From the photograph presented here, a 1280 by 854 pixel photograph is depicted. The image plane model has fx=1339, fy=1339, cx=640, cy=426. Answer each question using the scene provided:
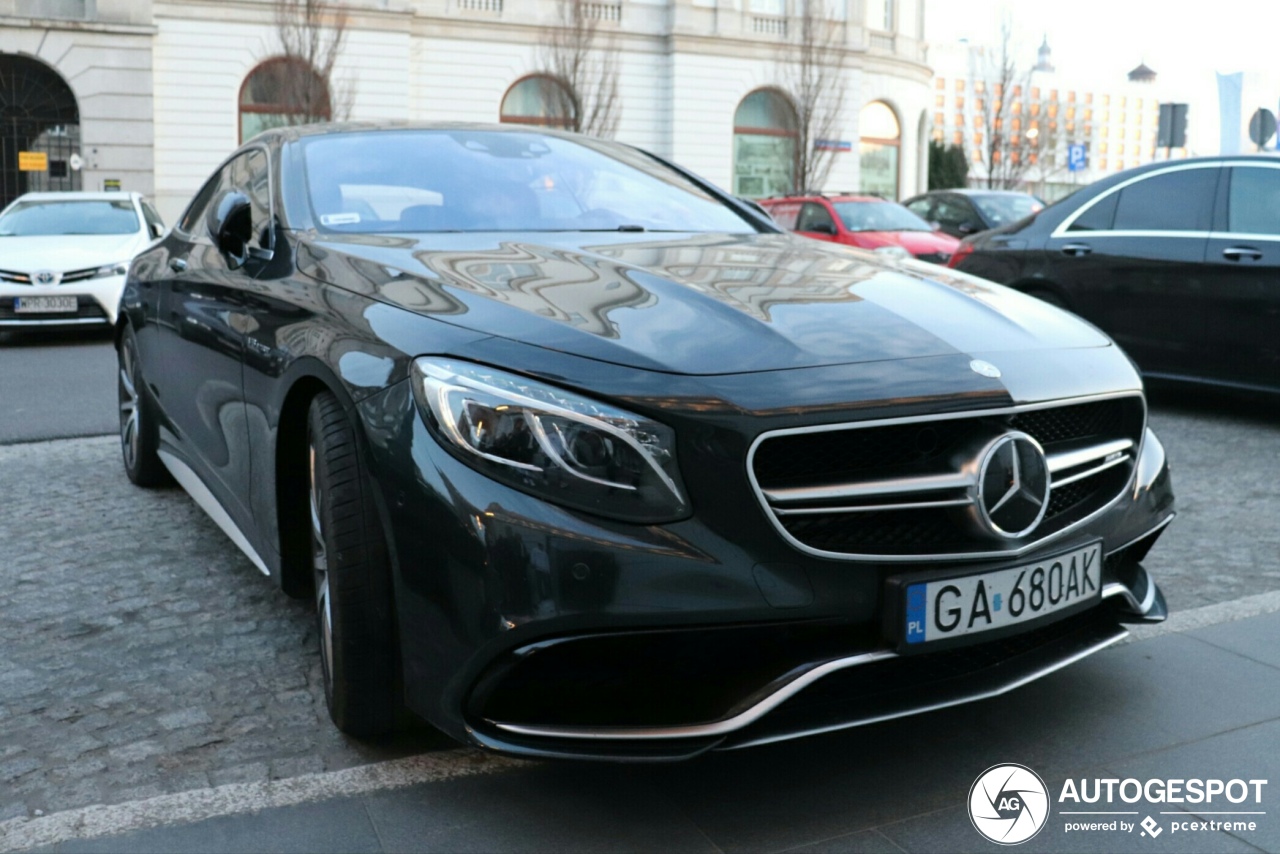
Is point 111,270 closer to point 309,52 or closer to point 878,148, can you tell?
point 309,52

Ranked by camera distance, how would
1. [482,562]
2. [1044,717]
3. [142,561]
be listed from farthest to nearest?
[142,561]
[1044,717]
[482,562]

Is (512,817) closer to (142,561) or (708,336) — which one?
(708,336)

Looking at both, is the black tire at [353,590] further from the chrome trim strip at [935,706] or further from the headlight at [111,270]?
the headlight at [111,270]

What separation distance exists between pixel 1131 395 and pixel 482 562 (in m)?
1.52

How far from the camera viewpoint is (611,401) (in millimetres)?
2338

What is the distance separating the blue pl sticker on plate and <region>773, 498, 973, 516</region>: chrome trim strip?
5.7 inches

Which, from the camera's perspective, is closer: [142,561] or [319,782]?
[319,782]

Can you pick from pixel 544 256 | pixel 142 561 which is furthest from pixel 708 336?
pixel 142 561

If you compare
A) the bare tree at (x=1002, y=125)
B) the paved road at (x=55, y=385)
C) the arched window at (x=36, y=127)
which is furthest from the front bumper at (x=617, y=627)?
the bare tree at (x=1002, y=125)

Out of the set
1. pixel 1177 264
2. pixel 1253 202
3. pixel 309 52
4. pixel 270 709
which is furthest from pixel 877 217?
pixel 309 52

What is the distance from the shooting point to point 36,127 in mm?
29078

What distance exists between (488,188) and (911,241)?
14.0m

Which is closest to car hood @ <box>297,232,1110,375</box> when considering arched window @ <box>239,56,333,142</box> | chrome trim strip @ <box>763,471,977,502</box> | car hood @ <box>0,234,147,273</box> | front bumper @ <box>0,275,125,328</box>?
chrome trim strip @ <box>763,471,977,502</box>

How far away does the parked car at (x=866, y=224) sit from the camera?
56.2 ft
